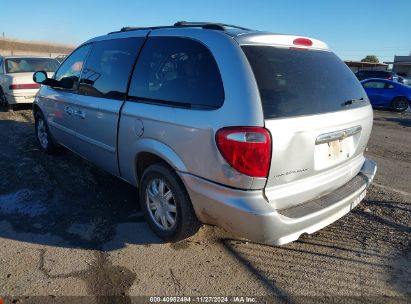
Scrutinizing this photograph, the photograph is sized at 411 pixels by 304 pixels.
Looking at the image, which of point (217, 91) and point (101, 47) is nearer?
point (217, 91)

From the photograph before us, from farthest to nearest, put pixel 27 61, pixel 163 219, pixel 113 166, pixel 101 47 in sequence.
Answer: pixel 27 61
pixel 101 47
pixel 113 166
pixel 163 219

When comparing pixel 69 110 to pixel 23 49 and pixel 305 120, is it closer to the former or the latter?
pixel 305 120

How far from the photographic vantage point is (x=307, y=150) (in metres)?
2.75

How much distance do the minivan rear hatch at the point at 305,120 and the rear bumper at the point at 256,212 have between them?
0.27 feet

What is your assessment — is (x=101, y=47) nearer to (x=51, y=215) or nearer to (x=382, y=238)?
(x=51, y=215)

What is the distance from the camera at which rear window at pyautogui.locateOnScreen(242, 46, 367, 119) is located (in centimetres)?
266

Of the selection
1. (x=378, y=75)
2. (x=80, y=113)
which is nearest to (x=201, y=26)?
(x=80, y=113)

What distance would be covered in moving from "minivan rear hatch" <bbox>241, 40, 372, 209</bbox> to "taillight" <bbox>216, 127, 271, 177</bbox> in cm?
6

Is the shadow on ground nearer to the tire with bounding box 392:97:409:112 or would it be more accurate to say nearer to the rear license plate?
the rear license plate

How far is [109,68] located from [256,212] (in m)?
2.38

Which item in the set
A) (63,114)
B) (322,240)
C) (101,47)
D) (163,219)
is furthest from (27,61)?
(322,240)

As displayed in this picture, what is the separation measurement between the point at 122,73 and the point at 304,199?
215 centimetres

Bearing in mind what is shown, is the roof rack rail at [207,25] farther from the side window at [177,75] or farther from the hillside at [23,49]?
the hillside at [23,49]

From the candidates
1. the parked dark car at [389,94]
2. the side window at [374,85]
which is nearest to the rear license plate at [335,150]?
the parked dark car at [389,94]
